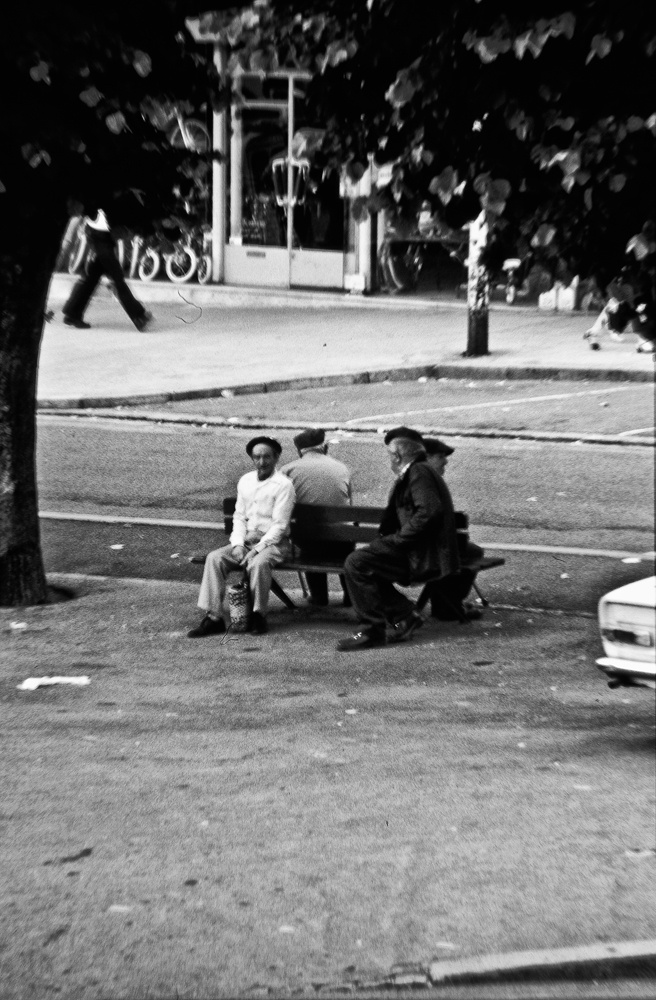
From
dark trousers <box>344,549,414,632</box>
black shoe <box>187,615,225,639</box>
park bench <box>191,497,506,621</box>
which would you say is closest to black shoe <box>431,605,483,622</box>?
park bench <box>191,497,506,621</box>

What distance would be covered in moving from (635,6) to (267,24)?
2.17m

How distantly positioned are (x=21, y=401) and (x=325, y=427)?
6074 millimetres

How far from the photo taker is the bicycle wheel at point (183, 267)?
2467cm

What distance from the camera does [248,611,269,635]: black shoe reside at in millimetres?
9383

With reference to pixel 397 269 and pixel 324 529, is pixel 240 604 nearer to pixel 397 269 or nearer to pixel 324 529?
pixel 324 529

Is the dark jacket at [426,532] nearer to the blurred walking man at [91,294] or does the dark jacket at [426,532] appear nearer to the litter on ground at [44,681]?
the litter on ground at [44,681]

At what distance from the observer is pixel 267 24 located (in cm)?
769

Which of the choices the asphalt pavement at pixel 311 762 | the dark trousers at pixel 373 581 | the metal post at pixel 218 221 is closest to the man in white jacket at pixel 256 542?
the asphalt pavement at pixel 311 762

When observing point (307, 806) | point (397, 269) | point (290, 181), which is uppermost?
point (290, 181)

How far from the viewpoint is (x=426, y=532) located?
9.11 m

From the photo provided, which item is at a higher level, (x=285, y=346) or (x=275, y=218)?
(x=275, y=218)

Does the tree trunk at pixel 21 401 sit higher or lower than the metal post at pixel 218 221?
lower

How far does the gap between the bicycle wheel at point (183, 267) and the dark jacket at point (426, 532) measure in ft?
52.2

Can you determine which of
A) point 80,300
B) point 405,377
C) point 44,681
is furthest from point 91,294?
point 44,681
